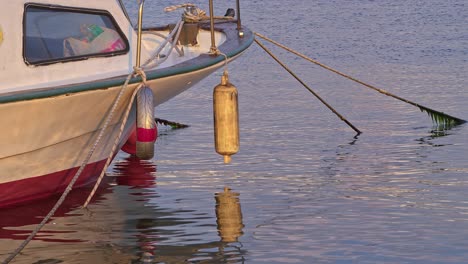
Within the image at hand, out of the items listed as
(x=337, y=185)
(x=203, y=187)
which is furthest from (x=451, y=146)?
(x=203, y=187)

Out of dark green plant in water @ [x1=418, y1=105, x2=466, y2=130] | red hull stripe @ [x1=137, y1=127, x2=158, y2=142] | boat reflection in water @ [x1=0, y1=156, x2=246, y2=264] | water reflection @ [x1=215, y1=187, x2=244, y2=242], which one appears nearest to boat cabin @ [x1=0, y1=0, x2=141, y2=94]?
red hull stripe @ [x1=137, y1=127, x2=158, y2=142]

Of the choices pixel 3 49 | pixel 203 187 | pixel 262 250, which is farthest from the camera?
pixel 203 187

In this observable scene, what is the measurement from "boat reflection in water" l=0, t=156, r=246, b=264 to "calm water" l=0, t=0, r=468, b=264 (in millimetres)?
17

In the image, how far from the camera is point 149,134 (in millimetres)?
11195

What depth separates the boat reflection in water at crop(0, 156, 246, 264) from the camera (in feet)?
32.7

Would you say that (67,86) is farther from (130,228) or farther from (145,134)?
(130,228)

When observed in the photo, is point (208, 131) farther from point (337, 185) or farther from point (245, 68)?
point (245, 68)

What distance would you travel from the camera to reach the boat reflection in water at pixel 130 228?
9.96m

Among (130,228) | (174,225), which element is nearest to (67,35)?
(130,228)

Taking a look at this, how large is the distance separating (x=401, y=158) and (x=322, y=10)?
84.9 feet

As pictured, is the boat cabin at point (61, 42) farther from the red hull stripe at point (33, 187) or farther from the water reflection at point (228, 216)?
the water reflection at point (228, 216)


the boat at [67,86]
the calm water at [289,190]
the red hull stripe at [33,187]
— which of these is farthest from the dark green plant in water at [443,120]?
the red hull stripe at [33,187]

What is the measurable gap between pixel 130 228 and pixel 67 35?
81.1 inches

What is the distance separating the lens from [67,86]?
10.6 metres
